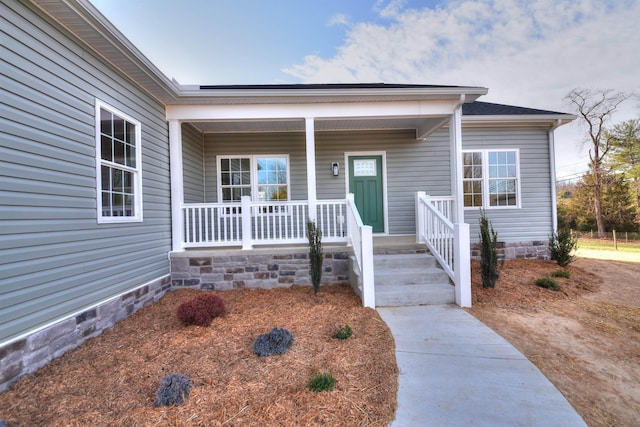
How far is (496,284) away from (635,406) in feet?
9.55

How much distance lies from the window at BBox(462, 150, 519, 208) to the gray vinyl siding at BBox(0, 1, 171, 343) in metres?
7.25

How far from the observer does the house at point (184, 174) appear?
100 inches

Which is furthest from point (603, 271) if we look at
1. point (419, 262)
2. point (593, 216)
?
point (593, 216)

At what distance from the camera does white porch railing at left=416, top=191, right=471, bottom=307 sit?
3932mm

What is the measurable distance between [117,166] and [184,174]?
1929 mm

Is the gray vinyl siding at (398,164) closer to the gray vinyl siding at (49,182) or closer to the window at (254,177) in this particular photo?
the window at (254,177)

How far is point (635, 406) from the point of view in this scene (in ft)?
6.55

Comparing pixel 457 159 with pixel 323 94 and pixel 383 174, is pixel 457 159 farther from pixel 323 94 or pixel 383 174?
pixel 323 94

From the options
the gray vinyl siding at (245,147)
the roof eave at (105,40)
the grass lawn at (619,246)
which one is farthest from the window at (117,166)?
the grass lawn at (619,246)

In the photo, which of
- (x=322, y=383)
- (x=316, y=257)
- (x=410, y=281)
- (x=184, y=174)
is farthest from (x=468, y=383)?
(x=184, y=174)

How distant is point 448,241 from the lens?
178 inches

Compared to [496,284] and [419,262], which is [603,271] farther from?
[419,262]

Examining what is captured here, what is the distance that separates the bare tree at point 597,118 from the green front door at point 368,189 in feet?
44.8

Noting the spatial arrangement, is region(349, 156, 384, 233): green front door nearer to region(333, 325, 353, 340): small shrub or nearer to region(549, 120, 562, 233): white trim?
region(333, 325, 353, 340): small shrub
